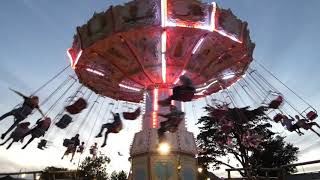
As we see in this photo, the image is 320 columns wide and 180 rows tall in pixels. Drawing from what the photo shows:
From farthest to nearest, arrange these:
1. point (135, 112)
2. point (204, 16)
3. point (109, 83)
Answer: point (109, 83)
point (135, 112)
point (204, 16)

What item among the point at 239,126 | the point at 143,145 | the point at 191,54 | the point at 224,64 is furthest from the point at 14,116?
the point at 239,126

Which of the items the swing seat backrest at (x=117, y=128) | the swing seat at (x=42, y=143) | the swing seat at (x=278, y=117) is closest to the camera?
the swing seat backrest at (x=117, y=128)

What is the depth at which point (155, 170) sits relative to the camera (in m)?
19.3

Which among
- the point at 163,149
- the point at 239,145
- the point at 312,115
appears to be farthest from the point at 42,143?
the point at 239,145

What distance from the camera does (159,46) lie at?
66.4 feet

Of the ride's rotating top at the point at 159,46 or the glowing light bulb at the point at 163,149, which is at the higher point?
the ride's rotating top at the point at 159,46

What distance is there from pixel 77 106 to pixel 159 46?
5047mm

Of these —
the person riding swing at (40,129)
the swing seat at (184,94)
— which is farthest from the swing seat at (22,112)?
the swing seat at (184,94)

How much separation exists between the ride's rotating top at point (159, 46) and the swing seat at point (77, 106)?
8.67 ft

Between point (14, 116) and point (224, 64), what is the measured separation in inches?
455

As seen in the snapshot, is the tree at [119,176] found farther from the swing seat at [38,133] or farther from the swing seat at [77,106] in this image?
the swing seat at [38,133]

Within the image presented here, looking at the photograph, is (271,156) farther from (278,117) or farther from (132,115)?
(132,115)

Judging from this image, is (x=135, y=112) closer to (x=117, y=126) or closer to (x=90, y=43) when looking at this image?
(x=117, y=126)

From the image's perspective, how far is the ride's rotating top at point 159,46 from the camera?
1838 centimetres
